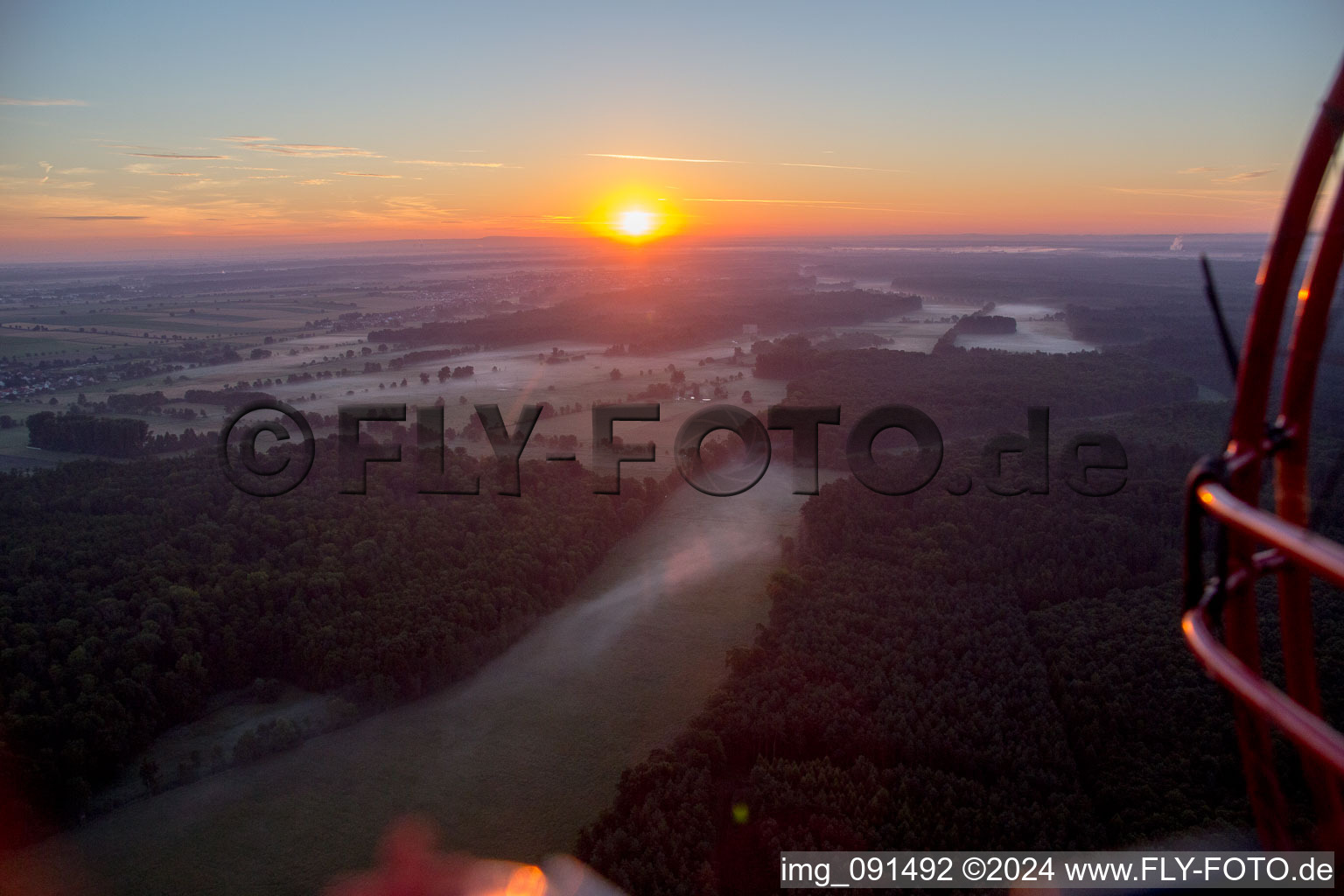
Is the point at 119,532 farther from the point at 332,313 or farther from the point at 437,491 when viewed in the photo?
the point at 332,313

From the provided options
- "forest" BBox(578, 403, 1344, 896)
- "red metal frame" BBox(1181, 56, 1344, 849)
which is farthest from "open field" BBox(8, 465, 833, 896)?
"red metal frame" BBox(1181, 56, 1344, 849)

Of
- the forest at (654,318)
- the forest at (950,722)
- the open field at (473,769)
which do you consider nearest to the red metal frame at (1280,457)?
the forest at (950,722)

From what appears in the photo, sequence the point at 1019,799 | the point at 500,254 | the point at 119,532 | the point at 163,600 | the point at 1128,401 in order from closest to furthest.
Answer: the point at 1019,799
the point at 163,600
the point at 119,532
the point at 1128,401
the point at 500,254

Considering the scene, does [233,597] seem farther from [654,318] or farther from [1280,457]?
[654,318]

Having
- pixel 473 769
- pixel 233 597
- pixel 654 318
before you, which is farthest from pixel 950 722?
pixel 654 318

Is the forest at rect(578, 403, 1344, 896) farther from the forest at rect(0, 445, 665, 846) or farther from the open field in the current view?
the forest at rect(0, 445, 665, 846)

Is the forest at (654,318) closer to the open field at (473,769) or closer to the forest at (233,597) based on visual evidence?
the forest at (233,597)

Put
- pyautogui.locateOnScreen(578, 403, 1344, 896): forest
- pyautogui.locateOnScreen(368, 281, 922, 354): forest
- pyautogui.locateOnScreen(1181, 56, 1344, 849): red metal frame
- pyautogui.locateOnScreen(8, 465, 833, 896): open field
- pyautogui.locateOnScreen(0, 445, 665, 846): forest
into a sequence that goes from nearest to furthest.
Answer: pyautogui.locateOnScreen(1181, 56, 1344, 849): red metal frame < pyautogui.locateOnScreen(578, 403, 1344, 896): forest < pyautogui.locateOnScreen(8, 465, 833, 896): open field < pyautogui.locateOnScreen(0, 445, 665, 846): forest < pyautogui.locateOnScreen(368, 281, 922, 354): forest

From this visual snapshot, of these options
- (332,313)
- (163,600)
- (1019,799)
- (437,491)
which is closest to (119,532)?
(163,600)
